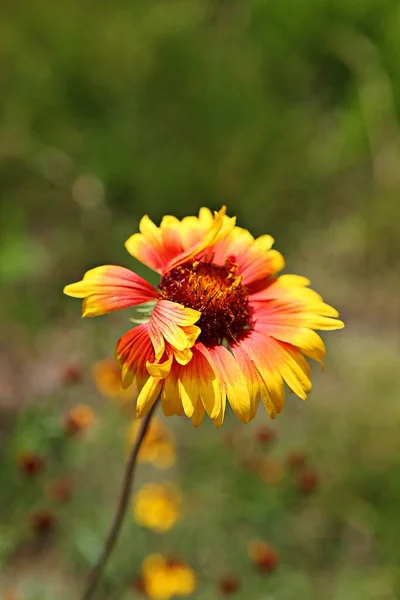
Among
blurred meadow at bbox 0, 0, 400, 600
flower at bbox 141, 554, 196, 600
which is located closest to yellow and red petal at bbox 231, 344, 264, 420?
blurred meadow at bbox 0, 0, 400, 600

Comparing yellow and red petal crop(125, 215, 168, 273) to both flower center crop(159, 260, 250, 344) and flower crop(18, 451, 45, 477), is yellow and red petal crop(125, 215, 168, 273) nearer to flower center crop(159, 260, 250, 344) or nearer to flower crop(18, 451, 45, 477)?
flower center crop(159, 260, 250, 344)

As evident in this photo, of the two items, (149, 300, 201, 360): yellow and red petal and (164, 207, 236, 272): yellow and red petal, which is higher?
(164, 207, 236, 272): yellow and red petal

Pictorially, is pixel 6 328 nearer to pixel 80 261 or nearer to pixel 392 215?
pixel 80 261

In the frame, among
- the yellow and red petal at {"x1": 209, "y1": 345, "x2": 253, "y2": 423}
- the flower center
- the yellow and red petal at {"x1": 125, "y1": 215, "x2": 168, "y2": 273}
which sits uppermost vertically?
the yellow and red petal at {"x1": 125, "y1": 215, "x2": 168, "y2": 273}

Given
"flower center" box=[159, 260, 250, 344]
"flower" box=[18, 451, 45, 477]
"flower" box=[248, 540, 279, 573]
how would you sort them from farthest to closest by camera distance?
"flower" box=[248, 540, 279, 573]
"flower" box=[18, 451, 45, 477]
"flower center" box=[159, 260, 250, 344]

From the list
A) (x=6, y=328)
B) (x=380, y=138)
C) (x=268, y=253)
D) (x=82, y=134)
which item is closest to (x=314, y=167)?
(x=380, y=138)

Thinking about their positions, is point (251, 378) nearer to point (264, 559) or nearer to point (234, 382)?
point (234, 382)

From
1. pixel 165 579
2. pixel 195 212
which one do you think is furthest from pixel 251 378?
pixel 195 212
